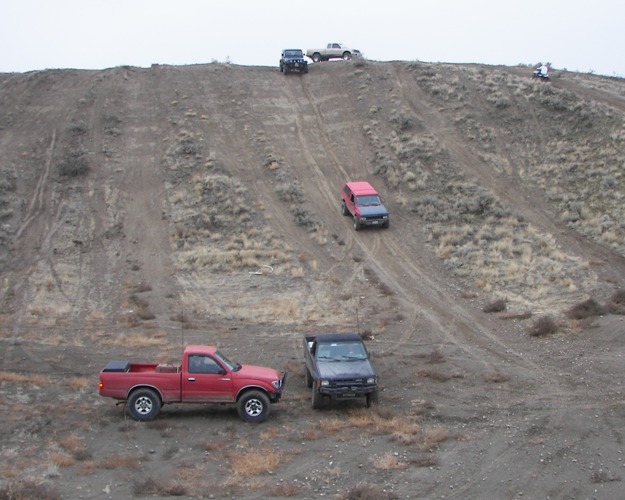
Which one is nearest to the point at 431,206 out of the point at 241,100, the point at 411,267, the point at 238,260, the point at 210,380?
the point at 411,267

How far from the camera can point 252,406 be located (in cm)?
1608

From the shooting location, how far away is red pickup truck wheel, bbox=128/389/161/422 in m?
15.9

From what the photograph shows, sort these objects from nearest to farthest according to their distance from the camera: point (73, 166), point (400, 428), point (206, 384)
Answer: point (400, 428), point (206, 384), point (73, 166)

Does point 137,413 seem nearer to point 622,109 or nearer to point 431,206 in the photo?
point 431,206

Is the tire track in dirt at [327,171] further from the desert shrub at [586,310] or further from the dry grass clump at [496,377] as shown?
the dry grass clump at [496,377]

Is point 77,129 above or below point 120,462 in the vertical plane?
above

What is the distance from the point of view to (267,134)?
44031 millimetres

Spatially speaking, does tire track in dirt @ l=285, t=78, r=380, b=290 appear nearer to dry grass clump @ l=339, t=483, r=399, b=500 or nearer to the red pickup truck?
the red pickup truck

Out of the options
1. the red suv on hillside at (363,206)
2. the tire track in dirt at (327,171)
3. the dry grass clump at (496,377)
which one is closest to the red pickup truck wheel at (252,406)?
the dry grass clump at (496,377)

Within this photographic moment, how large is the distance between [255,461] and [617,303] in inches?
598

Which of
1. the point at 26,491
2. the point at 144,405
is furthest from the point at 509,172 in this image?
the point at 26,491

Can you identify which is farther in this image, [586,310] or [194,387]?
[586,310]

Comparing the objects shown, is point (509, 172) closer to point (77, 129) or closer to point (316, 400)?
point (77, 129)

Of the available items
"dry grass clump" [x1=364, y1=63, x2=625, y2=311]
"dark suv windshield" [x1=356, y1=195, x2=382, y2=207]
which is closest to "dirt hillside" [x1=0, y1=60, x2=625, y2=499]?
"dry grass clump" [x1=364, y1=63, x2=625, y2=311]
